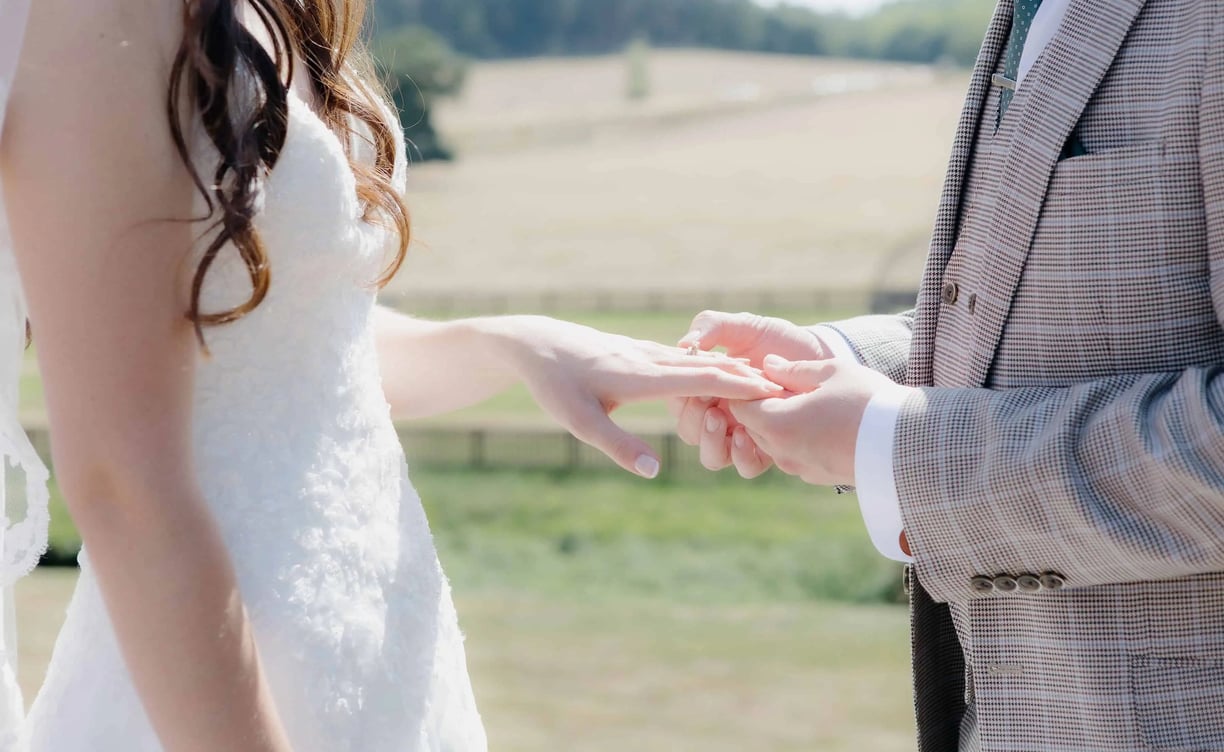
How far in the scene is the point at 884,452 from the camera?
54.6 inches

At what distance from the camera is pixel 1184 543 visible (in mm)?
1232

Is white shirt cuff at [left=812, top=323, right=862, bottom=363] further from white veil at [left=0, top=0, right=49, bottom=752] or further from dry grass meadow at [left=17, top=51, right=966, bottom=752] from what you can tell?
dry grass meadow at [left=17, top=51, right=966, bottom=752]

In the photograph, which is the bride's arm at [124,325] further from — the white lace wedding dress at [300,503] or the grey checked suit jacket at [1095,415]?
the grey checked suit jacket at [1095,415]

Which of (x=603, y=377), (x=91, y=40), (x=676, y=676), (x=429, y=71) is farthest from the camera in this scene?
(x=429, y=71)

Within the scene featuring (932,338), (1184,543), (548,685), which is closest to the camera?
(1184,543)

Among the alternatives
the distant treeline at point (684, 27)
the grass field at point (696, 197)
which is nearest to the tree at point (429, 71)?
the grass field at point (696, 197)

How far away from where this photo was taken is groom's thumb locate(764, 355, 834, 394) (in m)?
1.57

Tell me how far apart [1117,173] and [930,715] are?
78 cm

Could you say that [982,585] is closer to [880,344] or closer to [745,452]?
[745,452]

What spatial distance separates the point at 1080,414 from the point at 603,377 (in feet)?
2.15

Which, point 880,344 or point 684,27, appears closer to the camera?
point 880,344

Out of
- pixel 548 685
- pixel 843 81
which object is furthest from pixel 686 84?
pixel 548 685

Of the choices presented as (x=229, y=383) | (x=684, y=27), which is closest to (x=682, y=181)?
(x=684, y=27)

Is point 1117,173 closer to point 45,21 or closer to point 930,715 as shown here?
point 930,715
